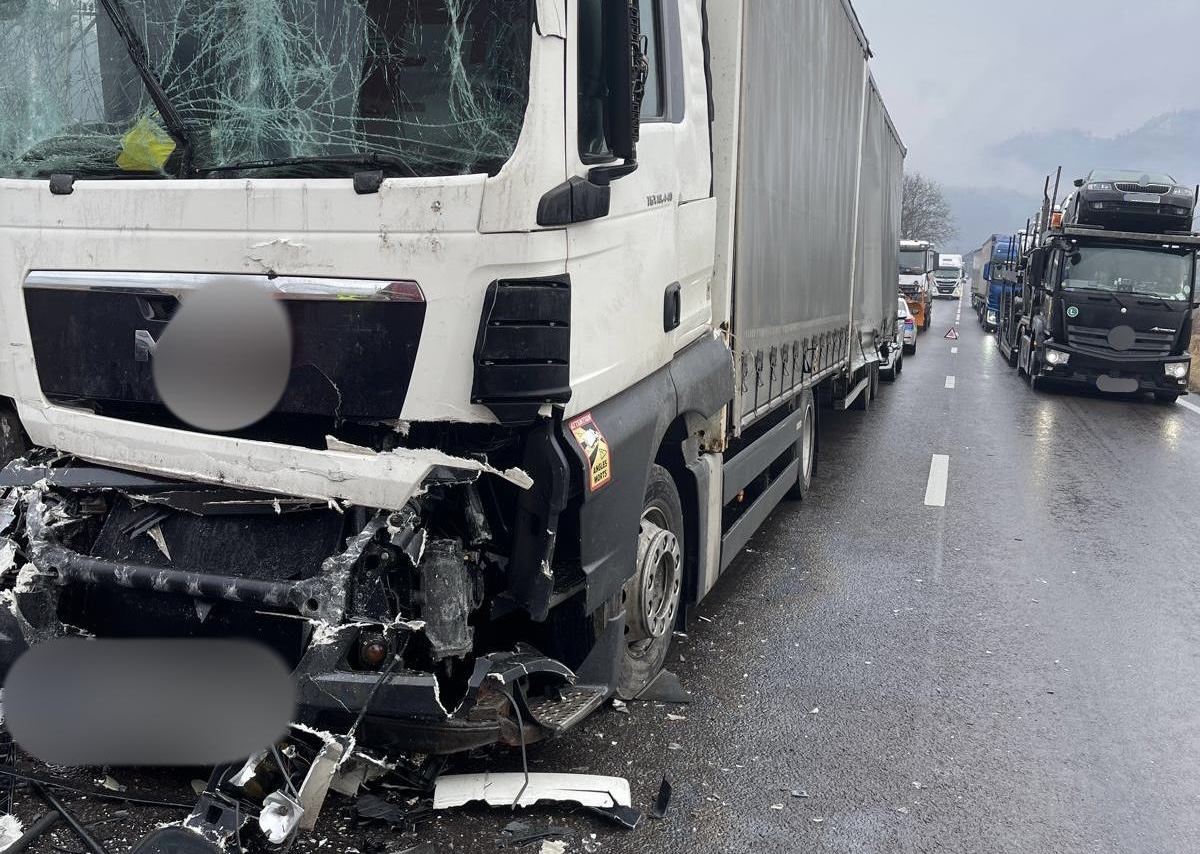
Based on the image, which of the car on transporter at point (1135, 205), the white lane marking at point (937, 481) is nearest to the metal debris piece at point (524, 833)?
the white lane marking at point (937, 481)

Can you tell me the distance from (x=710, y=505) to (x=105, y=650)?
2780mm

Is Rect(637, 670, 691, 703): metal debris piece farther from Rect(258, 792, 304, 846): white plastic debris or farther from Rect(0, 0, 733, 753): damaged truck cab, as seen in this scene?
Rect(258, 792, 304, 846): white plastic debris

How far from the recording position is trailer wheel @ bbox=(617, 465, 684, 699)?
13.9ft

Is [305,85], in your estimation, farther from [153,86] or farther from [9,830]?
[9,830]

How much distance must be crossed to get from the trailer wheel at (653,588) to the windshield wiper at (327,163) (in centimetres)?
163

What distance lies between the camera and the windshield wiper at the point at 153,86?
3.34m

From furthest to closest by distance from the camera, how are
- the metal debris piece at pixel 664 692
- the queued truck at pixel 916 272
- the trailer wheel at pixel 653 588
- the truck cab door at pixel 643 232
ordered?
the queued truck at pixel 916 272, the metal debris piece at pixel 664 692, the trailer wheel at pixel 653 588, the truck cab door at pixel 643 232

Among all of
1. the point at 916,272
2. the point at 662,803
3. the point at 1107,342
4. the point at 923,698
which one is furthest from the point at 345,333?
the point at 916,272

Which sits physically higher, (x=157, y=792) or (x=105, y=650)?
(x=105, y=650)

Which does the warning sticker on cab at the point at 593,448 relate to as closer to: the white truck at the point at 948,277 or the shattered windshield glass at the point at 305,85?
the shattered windshield glass at the point at 305,85

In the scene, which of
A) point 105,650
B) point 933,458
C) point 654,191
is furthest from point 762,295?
point 933,458

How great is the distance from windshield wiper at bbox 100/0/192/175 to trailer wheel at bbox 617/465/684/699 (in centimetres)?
208

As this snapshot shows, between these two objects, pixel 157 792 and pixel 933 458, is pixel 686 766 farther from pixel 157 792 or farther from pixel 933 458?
pixel 933 458

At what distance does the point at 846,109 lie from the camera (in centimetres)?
902
